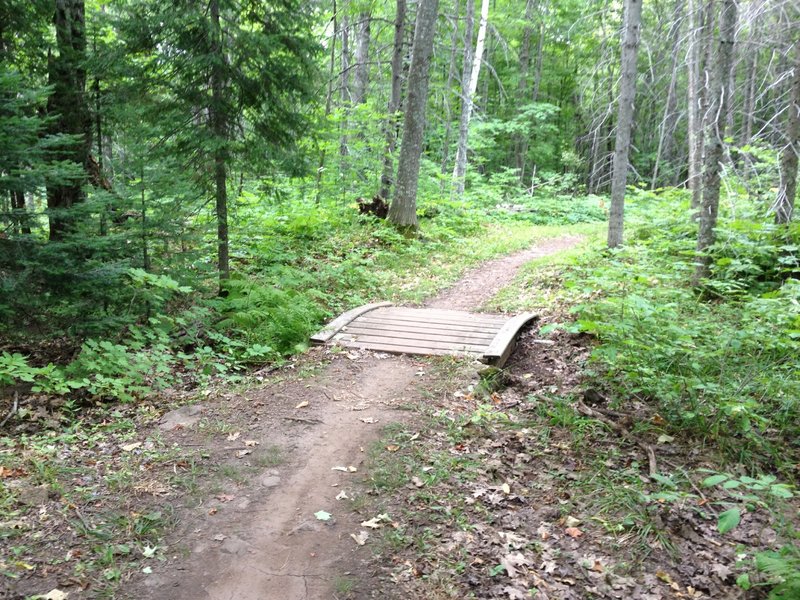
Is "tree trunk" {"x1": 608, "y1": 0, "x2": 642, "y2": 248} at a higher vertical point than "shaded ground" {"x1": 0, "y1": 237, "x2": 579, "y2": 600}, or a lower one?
higher

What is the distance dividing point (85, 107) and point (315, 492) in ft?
24.9

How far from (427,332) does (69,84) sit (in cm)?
671

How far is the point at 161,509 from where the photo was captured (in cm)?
397

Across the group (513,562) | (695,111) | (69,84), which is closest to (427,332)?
(513,562)

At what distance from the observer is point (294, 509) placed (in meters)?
4.07

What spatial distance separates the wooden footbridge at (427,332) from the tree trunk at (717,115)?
10.9ft

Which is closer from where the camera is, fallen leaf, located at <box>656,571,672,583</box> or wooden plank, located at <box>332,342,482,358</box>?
fallen leaf, located at <box>656,571,672,583</box>

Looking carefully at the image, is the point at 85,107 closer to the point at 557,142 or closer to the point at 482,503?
the point at 482,503

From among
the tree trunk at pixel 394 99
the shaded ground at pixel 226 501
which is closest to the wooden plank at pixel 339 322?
the shaded ground at pixel 226 501

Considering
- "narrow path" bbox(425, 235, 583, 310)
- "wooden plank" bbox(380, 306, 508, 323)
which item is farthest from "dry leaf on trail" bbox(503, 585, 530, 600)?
"narrow path" bbox(425, 235, 583, 310)

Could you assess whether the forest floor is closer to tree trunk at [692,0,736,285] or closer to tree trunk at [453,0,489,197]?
tree trunk at [692,0,736,285]

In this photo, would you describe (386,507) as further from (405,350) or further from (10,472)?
(405,350)

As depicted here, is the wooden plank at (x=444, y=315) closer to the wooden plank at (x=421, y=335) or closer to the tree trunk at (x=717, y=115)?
the wooden plank at (x=421, y=335)

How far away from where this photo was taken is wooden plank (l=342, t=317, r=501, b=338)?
7.88 meters
